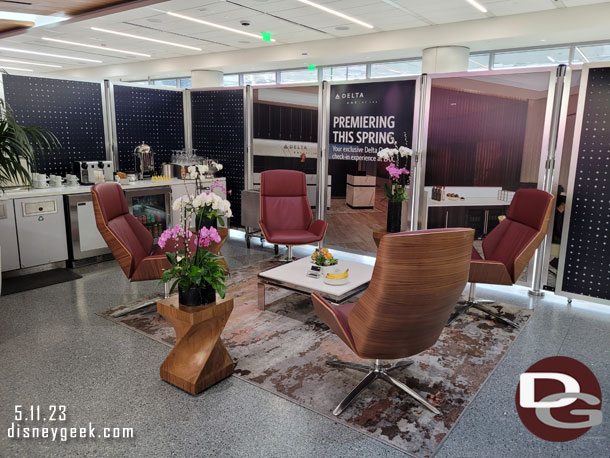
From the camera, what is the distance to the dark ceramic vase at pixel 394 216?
16.8 ft

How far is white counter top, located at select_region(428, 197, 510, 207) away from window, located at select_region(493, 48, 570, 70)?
5.15 metres

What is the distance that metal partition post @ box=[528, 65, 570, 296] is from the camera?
416cm

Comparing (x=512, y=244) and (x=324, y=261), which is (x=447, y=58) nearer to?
(x=512, y=244)

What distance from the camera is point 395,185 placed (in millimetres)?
5109

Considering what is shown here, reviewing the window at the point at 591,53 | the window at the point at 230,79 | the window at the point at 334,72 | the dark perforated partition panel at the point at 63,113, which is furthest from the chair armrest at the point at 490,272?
the window at the point at 230,79

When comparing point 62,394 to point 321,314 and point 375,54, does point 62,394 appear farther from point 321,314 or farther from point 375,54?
point 375,54

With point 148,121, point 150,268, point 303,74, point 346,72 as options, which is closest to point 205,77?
point 303,74

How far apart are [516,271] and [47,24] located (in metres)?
8.41

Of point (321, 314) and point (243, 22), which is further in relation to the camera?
point (243, 22)

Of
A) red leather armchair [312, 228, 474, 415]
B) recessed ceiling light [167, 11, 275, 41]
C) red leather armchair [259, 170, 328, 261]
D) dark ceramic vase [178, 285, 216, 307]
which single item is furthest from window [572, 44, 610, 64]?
dark ceramic vase [178, 285, 216, 307]

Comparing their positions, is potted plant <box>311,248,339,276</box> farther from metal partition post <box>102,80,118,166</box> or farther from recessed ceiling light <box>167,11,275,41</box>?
recessed ceiling light <box>167,11,275,41</box>

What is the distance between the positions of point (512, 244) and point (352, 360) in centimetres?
180

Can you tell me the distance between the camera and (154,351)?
10.5ft

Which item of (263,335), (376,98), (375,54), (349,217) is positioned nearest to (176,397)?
(263,335)
